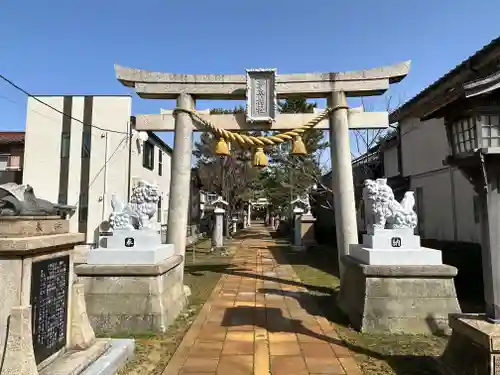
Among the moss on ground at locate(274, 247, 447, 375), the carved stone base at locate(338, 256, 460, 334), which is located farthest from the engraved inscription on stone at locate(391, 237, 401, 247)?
the moss on ground at locate(274, 247, 447, 375)

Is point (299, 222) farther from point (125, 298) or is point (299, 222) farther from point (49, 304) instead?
point (49, 304)

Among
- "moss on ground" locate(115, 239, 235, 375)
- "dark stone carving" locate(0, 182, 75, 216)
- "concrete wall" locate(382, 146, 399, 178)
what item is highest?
"concrete wall" locate(382, 146, 399, 178)

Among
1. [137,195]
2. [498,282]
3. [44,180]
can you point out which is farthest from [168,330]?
[44,180]

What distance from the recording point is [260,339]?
5504mm

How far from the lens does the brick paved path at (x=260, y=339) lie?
4516 millimetres

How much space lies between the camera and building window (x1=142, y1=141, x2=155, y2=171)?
19.5m

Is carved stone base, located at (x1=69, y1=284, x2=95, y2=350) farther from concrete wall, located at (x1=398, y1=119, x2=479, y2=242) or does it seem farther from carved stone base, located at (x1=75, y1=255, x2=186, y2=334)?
concrete wall, located at (x1=398, y1=119, x2=479, y2=242)

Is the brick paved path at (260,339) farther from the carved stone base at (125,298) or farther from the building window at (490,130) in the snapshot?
the building window at (490,130)

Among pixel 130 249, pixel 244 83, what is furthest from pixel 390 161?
pixel 130 249

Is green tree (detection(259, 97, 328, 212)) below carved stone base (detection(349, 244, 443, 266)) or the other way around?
the other way around

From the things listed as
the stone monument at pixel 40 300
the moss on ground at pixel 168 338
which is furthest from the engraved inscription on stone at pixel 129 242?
the stone monument at pixel 40 300

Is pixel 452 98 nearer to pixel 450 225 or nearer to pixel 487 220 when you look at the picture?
pixel 487 220

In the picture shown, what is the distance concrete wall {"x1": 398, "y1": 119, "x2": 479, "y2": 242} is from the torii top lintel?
462cm

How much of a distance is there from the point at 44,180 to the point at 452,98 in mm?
18706
